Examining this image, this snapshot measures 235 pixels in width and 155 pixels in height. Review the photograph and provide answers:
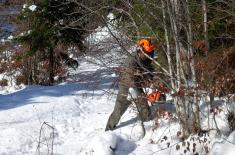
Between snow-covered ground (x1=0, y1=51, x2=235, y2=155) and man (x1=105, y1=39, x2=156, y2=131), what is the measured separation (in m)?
0.23

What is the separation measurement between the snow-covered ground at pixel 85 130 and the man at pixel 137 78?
23 centimetres

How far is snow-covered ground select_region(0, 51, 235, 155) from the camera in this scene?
25.8 feet

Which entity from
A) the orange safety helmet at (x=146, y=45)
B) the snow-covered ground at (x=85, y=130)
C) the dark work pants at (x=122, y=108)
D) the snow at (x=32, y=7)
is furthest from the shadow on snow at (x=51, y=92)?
the orange safety helmet at (x=146, y=45)

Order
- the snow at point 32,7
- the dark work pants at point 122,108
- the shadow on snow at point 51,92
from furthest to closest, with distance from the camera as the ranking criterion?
the snow at point 32,7 < the shadow on snow at point 51,92 < the dark work pants at point 122,108

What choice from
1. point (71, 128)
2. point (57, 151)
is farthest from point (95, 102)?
point (57, 151)

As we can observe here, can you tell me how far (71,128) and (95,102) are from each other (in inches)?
89.5

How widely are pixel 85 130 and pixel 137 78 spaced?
6.80ft

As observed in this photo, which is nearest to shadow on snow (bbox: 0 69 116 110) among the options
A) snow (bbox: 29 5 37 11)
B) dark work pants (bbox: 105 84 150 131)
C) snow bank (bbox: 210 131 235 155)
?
snow (bbox: 29 5 37 11)

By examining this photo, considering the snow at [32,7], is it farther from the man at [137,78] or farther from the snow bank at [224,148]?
the snow bank at [224,148]

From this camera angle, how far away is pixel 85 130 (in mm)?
10055

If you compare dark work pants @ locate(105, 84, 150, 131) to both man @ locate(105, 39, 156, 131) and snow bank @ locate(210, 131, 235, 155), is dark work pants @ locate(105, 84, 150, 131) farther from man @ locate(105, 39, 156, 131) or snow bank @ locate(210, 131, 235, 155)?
snow bank @ locate(210, 131, 235, 155)

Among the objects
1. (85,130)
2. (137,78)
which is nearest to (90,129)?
(85,130)

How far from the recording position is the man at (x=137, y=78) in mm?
8164

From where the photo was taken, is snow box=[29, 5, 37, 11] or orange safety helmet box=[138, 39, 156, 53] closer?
orange safety helmet box=[138, 39, 156, 53]
